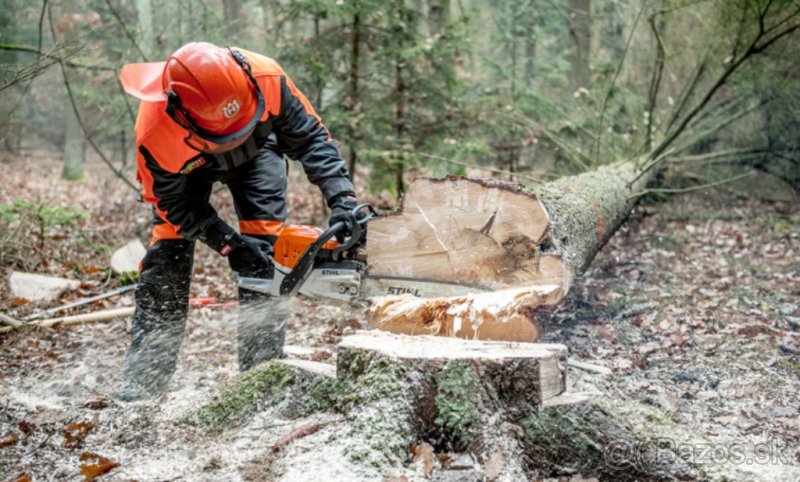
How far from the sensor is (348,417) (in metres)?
2.32

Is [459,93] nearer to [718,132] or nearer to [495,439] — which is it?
[718,132]

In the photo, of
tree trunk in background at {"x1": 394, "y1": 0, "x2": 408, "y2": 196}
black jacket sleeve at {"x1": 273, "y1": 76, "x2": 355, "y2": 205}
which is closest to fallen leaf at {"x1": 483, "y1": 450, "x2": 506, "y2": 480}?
black jacket sleeve at {"x1": 273, "y1": 76, "x2": 355, "y2": 205}

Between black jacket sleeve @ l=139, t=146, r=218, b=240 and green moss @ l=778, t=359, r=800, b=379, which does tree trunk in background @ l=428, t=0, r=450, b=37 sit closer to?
black jacket sleeve @ l=139, t=146, r=218, b=240

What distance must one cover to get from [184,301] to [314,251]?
1129mm

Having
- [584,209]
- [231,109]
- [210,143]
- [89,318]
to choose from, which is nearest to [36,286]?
[89,318]

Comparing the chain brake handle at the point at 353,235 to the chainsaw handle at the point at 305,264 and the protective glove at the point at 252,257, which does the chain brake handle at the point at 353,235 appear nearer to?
the chainsaw handle at the point at 305,264

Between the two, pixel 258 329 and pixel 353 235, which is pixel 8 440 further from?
pixel 353 235

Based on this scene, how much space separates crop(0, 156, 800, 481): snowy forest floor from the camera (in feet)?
8.18

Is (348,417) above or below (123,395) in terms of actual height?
above

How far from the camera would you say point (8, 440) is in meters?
2.66

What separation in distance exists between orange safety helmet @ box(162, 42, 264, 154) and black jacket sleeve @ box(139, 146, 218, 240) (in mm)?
257

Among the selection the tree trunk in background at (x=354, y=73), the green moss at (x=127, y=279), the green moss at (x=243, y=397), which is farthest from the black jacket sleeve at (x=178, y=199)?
the tree trunk in background at (x=354, y=73)

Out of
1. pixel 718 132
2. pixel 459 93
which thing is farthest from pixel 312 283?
pixel 718 132

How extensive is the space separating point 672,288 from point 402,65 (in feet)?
13.5
